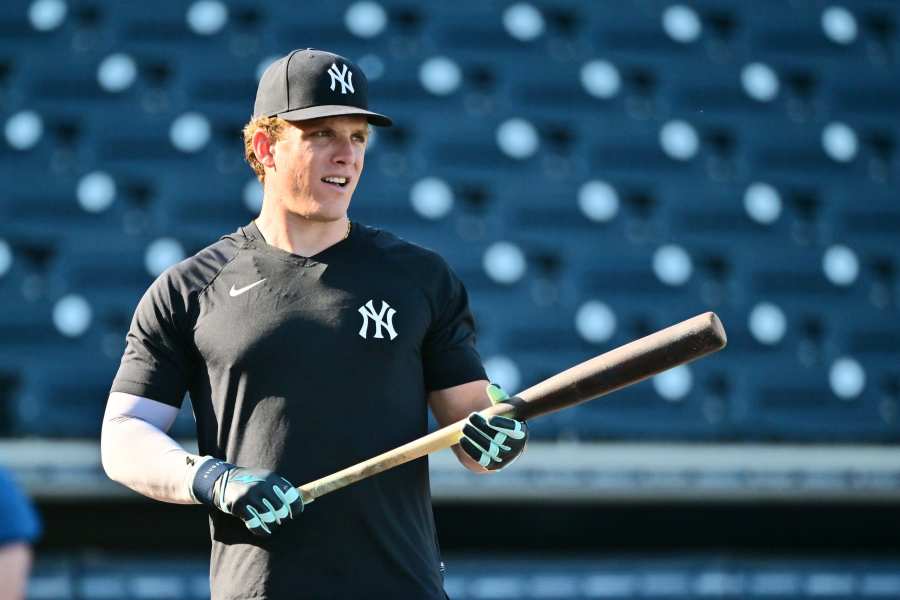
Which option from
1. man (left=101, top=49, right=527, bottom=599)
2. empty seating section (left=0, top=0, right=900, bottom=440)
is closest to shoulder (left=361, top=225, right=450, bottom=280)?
man (left=101, top=49, right=527, bottom=599)

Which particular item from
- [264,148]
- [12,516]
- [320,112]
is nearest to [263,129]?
[264,148]

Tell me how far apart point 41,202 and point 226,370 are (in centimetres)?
644

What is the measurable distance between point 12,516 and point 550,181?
7.02 m

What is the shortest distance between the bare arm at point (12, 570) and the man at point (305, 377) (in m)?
0.38

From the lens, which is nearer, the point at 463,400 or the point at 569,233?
the point at 463,400

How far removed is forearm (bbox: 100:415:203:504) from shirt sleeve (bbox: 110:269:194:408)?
0.06 meters

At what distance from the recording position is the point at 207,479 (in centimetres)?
173

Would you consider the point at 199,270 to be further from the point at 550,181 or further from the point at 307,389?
the point at 550,181

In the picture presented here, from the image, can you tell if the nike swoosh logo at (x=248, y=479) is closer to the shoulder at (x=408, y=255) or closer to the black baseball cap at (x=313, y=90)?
the shoulder at (x=408, y=255)

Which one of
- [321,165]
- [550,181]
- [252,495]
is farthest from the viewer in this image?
[550,181]

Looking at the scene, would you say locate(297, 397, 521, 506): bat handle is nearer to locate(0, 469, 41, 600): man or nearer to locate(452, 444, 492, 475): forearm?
locate(452, 444, 492, 475): forearm

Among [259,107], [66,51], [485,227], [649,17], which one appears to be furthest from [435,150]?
[259,107]

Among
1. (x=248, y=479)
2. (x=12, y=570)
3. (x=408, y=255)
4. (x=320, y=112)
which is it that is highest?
(x=320, y=112)

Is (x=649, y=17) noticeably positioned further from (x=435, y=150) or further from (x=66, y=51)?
(x=66, y=51)
